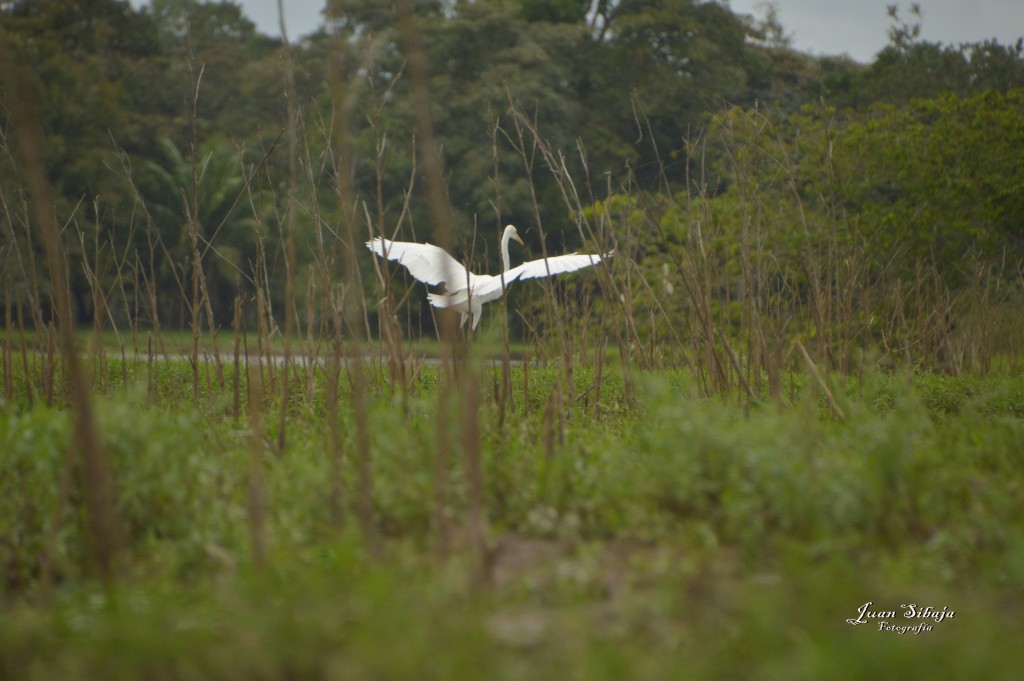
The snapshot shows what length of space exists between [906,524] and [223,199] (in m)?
19.8

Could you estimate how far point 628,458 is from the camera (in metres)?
3.55

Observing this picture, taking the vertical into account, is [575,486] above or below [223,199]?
below

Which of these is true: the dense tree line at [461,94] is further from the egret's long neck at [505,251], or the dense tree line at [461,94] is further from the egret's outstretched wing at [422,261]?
the egret's outstretched wing at [422,261]

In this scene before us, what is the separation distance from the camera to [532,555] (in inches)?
110

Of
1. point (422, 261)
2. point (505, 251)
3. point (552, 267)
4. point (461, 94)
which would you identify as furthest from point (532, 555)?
point (461, 94)

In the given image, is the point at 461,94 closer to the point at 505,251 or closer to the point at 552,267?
the point at 505,251

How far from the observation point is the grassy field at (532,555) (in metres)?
2.04

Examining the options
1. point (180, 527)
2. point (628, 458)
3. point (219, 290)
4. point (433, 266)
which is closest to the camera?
point (180, 527)

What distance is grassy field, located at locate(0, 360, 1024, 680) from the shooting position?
6.69 feet

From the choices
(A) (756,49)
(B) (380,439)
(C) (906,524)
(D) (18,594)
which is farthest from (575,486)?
(A) (756,49)

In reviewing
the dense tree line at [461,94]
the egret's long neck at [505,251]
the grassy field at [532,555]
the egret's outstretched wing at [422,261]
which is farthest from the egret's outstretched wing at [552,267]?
the dense tree line at [461,94]

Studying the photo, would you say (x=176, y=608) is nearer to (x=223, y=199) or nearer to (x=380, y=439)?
(x=380, y=439)

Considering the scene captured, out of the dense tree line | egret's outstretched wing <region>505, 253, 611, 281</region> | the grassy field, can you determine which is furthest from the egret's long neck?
the dense tree line

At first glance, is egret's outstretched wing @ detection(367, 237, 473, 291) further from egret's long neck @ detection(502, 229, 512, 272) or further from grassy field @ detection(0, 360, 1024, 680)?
grassy field @ detection(0, 360, 1024, 680)
